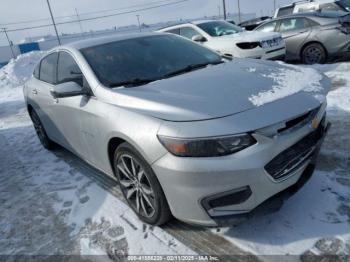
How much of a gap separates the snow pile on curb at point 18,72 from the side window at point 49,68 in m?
11.6

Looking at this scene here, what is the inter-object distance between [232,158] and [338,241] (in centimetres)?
109

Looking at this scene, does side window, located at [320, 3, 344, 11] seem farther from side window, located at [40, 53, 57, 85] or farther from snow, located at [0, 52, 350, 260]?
side window, located at [40, 53, 57, 85]

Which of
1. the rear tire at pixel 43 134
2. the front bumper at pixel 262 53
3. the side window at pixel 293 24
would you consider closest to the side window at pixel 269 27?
the side window at pixel 293 24

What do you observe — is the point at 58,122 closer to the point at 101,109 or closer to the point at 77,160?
the point at 77,160

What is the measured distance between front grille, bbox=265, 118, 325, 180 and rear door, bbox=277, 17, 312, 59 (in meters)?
7.03

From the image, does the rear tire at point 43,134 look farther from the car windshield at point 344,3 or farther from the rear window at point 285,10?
the rear window at point 285,10

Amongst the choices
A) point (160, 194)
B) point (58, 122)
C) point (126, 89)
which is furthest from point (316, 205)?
point (58, 122)

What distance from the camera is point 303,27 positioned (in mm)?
8906

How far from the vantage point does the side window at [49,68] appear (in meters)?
4.42

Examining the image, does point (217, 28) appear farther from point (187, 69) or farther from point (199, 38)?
point (187, 69)

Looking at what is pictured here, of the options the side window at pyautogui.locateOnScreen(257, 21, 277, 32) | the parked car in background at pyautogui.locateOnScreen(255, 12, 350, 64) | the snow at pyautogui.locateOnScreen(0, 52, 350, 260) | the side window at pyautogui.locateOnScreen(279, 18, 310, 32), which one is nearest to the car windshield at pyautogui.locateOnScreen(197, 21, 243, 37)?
the side window at pyautogui.locateOnScreen(257, 21, 277, 32)

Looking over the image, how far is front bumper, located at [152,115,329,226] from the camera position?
222 centimetres

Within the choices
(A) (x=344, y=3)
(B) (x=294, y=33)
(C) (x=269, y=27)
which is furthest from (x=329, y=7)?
(B) (x=294, y=33)

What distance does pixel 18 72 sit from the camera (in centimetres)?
1755
